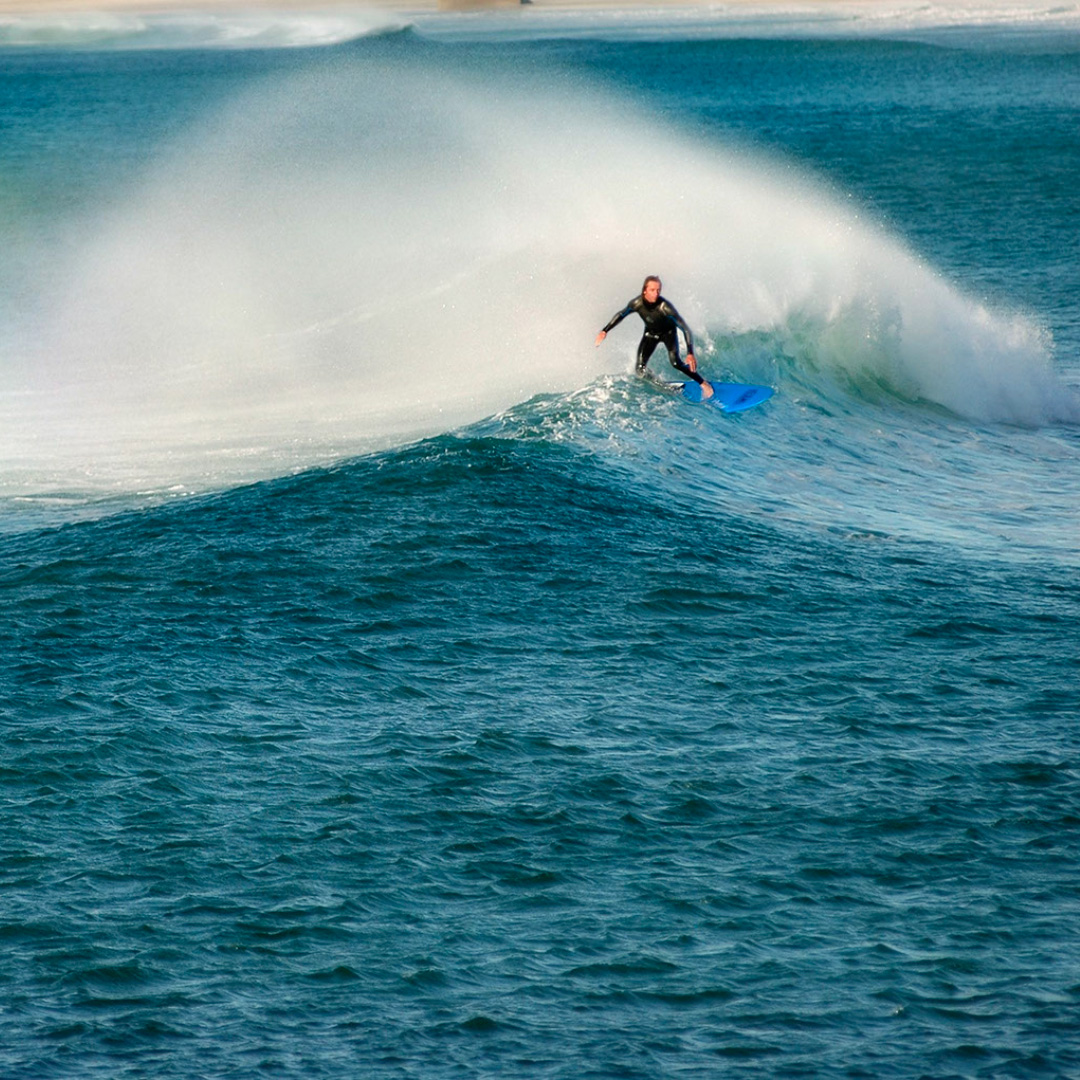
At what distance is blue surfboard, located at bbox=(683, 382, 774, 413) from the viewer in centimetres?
2577

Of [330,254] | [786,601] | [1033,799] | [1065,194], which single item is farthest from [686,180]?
[1033,799]

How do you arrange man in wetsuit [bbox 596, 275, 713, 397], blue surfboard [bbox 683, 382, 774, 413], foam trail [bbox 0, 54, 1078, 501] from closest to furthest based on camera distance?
1. man in wetsuit [bbox 596, 275, 713, 397]
2. blue surfboard [bbox 683, 382, 774, 413]
3. foam trail [bbox 0, 54, 1078, 501]

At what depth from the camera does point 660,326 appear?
24.7m

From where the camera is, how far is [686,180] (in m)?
40.4

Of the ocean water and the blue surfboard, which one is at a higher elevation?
the blue surfboard

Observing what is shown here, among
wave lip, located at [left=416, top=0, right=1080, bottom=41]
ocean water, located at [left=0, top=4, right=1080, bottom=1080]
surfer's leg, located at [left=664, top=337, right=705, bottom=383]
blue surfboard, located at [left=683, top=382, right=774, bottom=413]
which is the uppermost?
wave lip, located at [left=416, top=0, right=1080, bottom=41]

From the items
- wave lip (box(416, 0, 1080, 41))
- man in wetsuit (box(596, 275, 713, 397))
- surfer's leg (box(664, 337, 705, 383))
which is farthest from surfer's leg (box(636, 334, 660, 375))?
wave lip (box(416, 0, 1080, 41))

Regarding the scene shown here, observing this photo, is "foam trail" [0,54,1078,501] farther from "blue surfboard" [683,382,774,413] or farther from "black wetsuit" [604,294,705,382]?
"blue surfboard" [683,382,774,413]

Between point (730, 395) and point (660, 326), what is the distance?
2035mm

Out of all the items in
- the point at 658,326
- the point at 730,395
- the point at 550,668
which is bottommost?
the point at 550,668

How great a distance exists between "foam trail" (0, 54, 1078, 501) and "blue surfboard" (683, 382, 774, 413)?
1.99 metres

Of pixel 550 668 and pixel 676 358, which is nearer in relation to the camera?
pixel 550 668

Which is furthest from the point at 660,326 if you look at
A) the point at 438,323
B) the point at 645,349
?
the point at 438,323

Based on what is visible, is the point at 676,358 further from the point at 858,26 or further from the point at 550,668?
the point at 858,26
